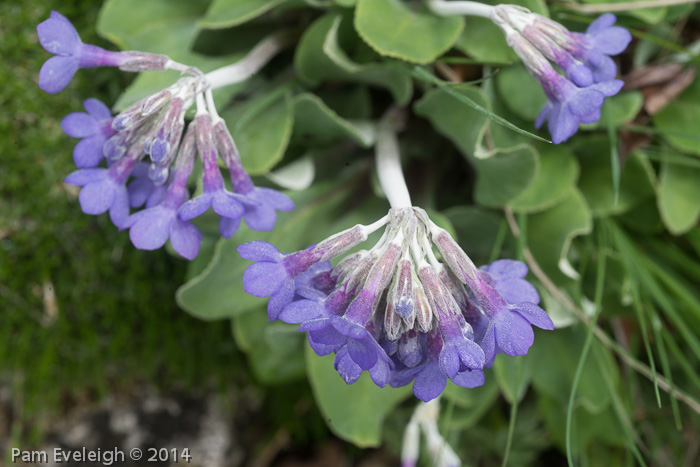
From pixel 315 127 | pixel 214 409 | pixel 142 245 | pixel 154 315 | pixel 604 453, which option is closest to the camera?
pixel 142 245

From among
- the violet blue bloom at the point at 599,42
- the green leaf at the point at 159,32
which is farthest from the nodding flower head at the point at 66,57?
the violet blue bloom at the point at 599,42

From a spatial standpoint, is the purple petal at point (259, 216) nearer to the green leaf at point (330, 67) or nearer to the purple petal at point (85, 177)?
the purple petal at point (85, 177)

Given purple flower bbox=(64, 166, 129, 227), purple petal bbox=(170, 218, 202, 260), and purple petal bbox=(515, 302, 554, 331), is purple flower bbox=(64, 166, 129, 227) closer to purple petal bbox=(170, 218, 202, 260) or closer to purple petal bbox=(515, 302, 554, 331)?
purple petal bbox=(170, 218, 202, 260)

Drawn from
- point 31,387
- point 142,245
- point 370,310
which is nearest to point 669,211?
point 370,310

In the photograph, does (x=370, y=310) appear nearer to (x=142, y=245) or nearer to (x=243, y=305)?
(x=142, y=245)

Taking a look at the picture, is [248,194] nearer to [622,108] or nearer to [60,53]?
[60,53]
